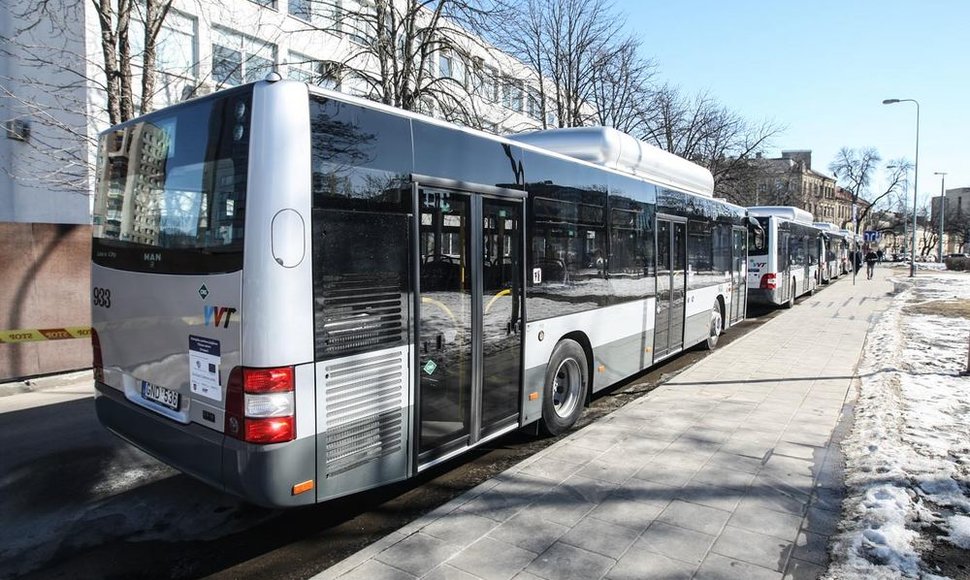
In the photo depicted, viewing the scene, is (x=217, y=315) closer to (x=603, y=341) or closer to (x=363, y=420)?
(x=363, y=420)

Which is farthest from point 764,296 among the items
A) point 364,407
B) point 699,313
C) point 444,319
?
point 364,407

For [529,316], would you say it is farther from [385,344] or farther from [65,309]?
[65,309]

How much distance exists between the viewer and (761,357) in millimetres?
9977

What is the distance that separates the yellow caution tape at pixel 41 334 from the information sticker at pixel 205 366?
22.8 feet

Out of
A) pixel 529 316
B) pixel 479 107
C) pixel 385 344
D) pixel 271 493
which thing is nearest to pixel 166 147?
pixel 385 344

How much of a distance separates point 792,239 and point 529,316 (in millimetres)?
17553

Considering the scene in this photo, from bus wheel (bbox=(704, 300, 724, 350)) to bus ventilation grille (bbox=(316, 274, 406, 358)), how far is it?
8.54 m

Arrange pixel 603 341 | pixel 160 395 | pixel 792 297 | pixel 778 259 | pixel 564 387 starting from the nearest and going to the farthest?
pixel 160 395 < pixel 564 387 < pixel 603 341 < pixel 778 259 < pixel 792 297

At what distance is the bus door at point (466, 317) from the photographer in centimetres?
421

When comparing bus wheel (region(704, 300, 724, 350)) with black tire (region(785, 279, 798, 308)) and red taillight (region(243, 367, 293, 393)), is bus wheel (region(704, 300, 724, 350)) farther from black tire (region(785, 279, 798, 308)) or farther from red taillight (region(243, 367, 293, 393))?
red taillight (region(243, 367, 293, 393))

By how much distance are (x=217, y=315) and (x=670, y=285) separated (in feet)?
23.1

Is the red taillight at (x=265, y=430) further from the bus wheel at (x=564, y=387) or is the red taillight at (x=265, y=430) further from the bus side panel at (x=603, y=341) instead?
the bus wheel at (x=564, y=387)

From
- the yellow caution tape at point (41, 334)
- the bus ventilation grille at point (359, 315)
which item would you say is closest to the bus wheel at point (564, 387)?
the bus ventilation grille at point (359, 315)

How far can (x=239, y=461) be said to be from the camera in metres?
→ 3.33
